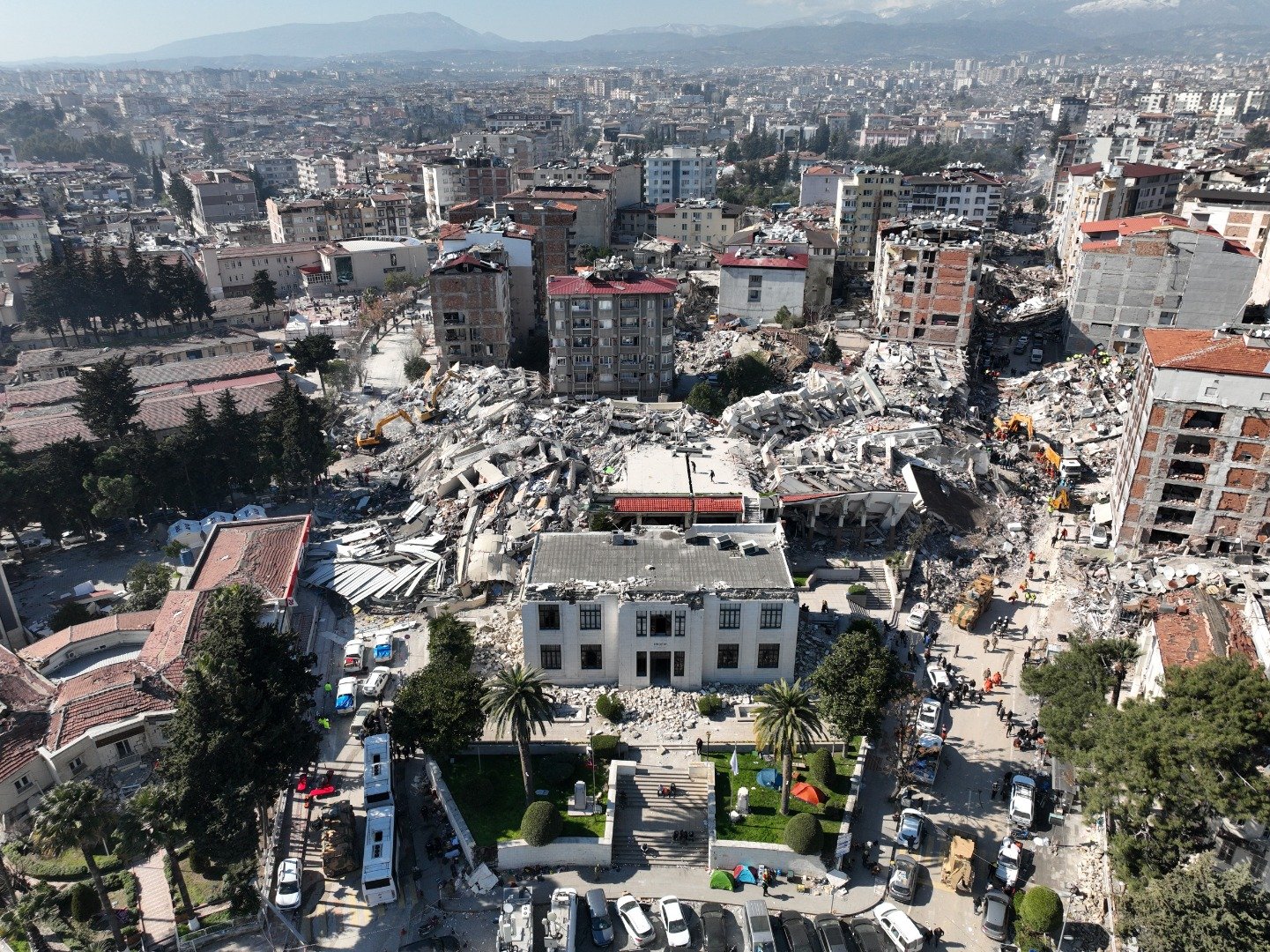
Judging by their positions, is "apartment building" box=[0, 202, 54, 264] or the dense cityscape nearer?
the dense cityscape

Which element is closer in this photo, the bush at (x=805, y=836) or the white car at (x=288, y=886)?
the white car at (x=288, y=886)

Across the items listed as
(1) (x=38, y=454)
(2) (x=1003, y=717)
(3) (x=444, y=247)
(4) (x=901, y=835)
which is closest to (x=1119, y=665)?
(2) (x=1003, y=717)

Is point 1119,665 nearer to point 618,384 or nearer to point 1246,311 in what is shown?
point 618,384

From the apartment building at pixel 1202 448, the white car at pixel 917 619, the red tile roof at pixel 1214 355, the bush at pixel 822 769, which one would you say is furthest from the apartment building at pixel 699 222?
the bush at pixel 822 769

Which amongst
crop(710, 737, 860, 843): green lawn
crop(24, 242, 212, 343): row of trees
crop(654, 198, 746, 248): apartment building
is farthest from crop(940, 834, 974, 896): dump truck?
crop(654, 198, 746, 248): apartment building

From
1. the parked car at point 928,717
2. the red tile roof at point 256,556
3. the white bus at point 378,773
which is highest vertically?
the red tile roof at point 256,556

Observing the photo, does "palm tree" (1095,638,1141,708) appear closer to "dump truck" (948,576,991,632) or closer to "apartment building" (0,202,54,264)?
"dump truck" (948,576,991,632)

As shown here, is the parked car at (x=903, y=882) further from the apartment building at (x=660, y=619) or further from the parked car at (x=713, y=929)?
the apartment building at (x=660, y=619)
